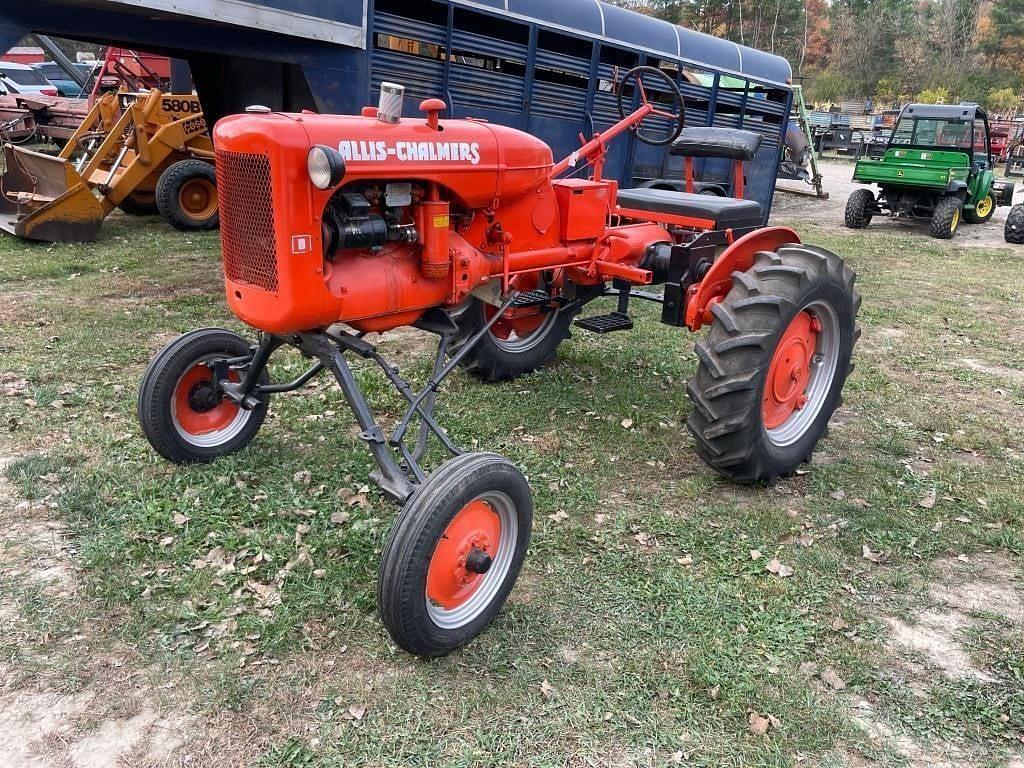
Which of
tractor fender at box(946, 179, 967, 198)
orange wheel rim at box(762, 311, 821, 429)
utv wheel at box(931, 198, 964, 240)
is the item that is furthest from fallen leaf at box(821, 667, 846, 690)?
tractor fender at box(946, 179, 967, 198)

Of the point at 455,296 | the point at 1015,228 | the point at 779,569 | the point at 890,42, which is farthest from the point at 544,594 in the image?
the point at 890,42

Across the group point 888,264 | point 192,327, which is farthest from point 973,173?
point 192,327

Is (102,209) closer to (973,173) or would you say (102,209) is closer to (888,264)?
(888,264)

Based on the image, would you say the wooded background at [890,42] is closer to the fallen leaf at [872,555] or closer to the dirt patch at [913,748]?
the fallen leaf at [872,555]

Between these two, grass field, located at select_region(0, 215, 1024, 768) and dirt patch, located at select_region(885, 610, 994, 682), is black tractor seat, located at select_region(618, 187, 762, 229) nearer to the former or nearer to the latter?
grass field, located at select_region(0, 215, 1024, 768)

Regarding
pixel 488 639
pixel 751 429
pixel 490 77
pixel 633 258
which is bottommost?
pixel 488 639

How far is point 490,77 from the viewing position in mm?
7012

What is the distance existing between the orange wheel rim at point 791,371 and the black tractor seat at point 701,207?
2.64 ft

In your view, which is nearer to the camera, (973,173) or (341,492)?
(341,492)

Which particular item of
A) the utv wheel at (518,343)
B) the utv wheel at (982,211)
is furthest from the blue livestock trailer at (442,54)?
the utv wheel at (982,211)

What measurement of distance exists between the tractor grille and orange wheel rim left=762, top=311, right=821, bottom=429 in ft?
7.49

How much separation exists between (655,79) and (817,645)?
7.84 metres

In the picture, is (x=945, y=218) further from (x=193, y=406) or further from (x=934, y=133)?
(x=193, y=406)

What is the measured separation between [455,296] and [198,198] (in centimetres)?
691
